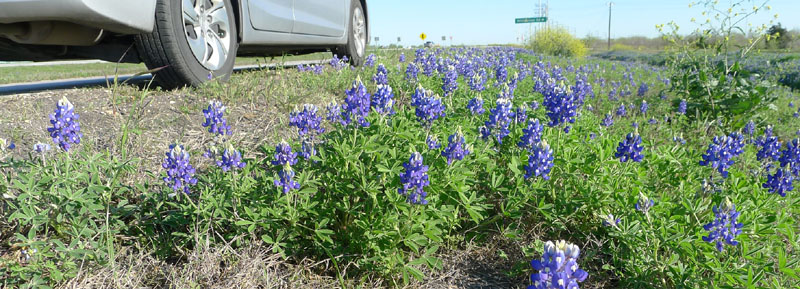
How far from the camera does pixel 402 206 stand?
2.19 metres

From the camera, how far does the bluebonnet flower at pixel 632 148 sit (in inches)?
99.4

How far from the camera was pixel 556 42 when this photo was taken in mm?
29000

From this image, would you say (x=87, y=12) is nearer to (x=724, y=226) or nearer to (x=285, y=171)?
(x=285, y=171)

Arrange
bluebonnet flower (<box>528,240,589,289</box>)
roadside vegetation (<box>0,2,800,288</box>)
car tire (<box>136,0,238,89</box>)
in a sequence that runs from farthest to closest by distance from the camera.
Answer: car tire (<box>136,0,238,89</box>), roadside vegetation (<box>0,2,800,288</box>), bluebonnet flower (<box>528,240,589,289</box>)

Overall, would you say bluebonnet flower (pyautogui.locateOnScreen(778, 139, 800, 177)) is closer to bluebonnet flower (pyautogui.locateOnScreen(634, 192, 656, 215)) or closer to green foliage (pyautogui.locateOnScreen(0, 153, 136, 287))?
bluebonnet flower (pyautogui.locateOnScreen(634, 192, 656, 215))

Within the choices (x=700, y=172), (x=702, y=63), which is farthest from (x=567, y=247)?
(x=702, y=63)

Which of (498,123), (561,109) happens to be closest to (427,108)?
(498,123)

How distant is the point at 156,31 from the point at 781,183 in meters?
4.28

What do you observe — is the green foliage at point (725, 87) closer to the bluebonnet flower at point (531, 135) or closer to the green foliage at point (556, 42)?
the bluebonnet flower at point (531, 135)


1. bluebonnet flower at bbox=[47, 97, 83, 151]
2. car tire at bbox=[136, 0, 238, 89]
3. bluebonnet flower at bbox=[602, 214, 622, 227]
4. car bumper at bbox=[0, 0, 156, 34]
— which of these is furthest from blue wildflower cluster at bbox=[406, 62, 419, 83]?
bluebonnet flower at bbox=[47, 97, 83, 151]

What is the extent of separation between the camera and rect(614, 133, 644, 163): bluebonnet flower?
2.53m

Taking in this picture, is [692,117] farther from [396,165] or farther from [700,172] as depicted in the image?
[396,165]

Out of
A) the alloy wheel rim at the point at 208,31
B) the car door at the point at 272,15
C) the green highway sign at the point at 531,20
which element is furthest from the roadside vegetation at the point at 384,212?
the green highway sign at the point at 531,20

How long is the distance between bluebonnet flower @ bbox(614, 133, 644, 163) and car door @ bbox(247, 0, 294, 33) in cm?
372
